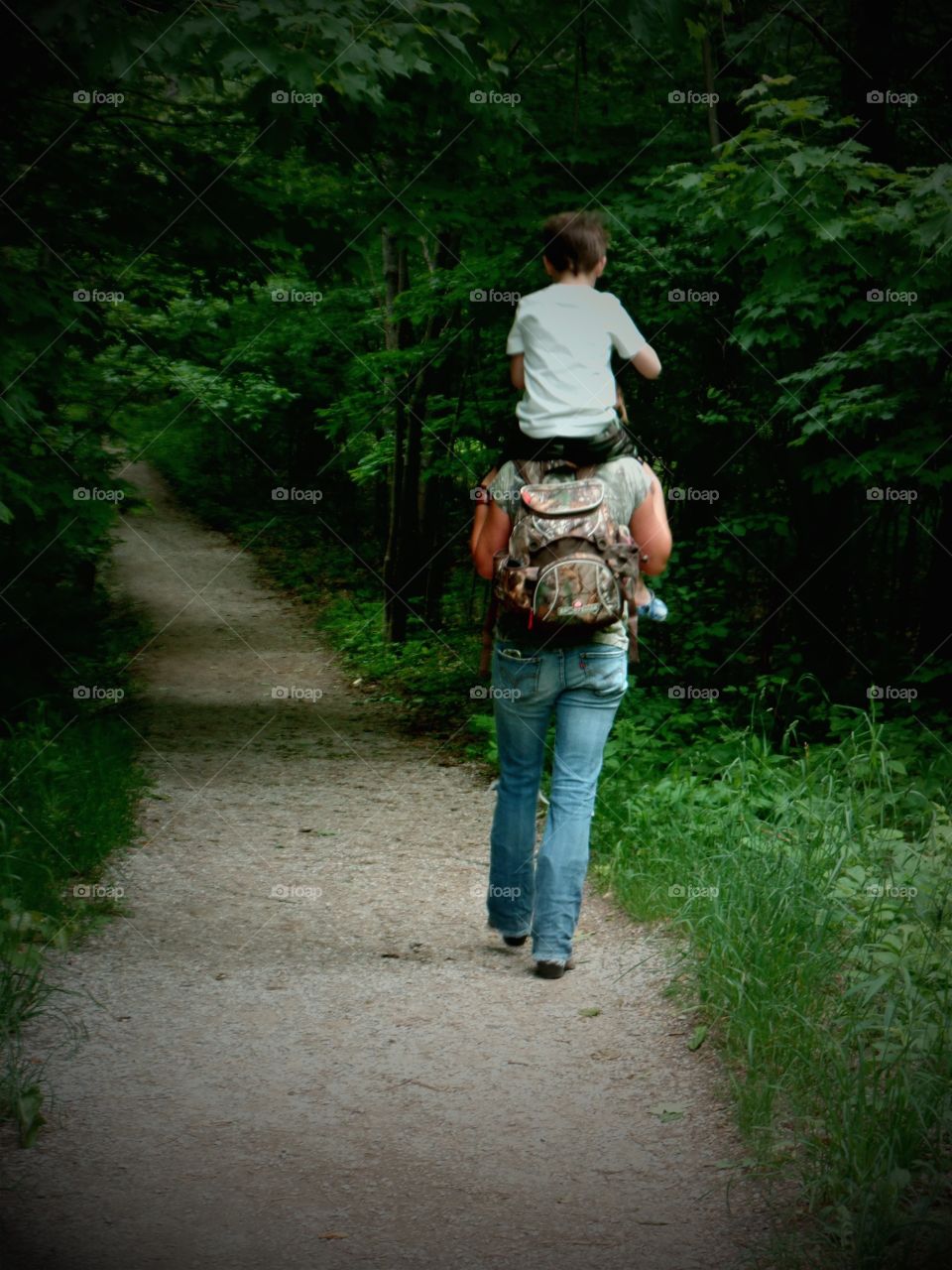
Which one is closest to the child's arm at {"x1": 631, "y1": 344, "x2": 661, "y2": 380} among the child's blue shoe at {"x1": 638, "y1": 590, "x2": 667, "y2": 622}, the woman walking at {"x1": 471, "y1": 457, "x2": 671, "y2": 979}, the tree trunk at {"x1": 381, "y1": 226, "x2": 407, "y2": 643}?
the woman walking at {"x1": 471, "y1": 457, "x2": 671, "y2": 979}

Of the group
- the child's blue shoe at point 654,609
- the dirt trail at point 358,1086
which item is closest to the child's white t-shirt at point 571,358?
the child's blue shoe at point 654,609

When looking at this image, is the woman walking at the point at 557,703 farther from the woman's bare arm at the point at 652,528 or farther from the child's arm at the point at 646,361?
the child's arm at the point at 646,361

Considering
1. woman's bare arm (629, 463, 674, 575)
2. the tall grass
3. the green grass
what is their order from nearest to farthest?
1. the tall grass
2. the green grass
3. woman's bare arm (629, 463, 674, 575)

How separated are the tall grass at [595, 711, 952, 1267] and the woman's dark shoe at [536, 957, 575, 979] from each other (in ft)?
1.42

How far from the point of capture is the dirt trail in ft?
8.14

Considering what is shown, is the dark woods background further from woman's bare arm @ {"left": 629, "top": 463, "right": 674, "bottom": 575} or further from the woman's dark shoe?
the woman's dark shoe

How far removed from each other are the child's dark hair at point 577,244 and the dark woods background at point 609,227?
5.59 ft

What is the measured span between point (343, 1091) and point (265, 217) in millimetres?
5587

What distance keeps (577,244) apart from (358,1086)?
8.35 feet

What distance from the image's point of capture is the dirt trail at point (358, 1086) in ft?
8.14

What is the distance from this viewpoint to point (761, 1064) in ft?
9.95

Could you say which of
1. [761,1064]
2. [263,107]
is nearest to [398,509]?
[263,107]

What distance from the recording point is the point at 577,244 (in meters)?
3.63

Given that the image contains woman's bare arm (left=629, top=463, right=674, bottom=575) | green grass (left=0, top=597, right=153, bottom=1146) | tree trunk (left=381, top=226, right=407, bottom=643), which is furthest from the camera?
tree trunk (left=381, top=226, right=407, bottom=643)
